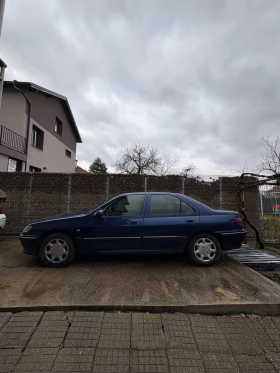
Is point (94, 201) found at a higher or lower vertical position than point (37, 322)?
higher

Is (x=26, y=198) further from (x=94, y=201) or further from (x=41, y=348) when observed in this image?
(x=41, y=348)

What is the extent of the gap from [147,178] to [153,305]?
6016mm

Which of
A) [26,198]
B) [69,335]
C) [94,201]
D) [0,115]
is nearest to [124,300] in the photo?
[69,335]

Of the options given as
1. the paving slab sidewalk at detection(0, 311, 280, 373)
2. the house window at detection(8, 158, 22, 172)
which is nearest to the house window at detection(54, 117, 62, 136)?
the house window at detection(8, 158, 22, 172)

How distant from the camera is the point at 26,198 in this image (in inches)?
358

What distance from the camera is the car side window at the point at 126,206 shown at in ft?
17.3

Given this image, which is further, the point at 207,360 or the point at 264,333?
the point at 264,333

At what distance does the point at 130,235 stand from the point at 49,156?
55.8 ft

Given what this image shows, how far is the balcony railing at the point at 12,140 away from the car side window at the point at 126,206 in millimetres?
10869

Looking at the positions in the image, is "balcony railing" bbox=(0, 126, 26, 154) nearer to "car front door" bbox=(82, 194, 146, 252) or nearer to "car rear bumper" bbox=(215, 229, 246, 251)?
"car front door" bbox=(82, 194, 146, 252)

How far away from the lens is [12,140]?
50.0 feet

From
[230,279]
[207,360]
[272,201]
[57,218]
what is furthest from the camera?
[272,201]

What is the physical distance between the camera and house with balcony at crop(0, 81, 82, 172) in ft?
50.2

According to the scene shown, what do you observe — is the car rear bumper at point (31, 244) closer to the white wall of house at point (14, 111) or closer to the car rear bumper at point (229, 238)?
the car rear bumper at point (229, 238)
